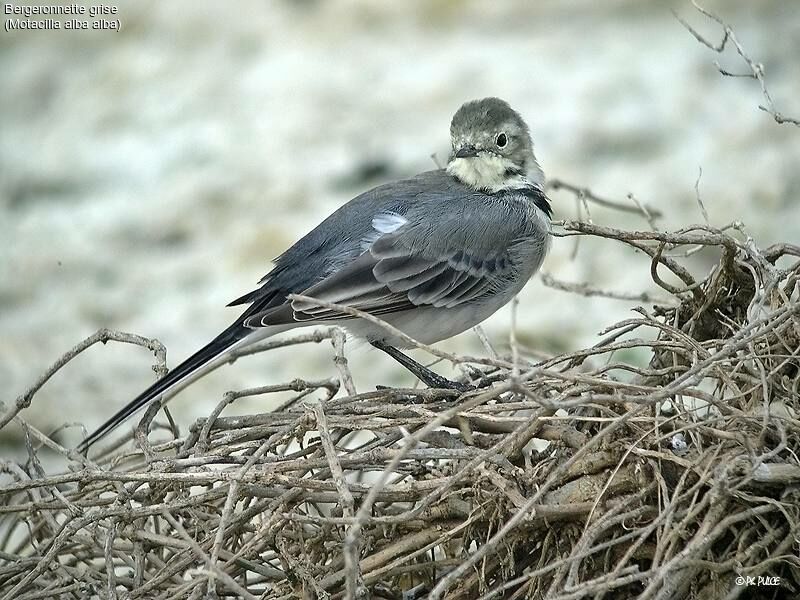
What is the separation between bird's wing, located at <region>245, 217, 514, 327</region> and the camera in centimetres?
471

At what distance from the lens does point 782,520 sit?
3316 millimetres

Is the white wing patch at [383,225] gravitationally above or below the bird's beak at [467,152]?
below

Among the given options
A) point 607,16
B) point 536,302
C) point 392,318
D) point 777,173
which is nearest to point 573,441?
point 392,318

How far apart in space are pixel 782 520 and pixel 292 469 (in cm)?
140

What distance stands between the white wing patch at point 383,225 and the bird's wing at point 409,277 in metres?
0.02

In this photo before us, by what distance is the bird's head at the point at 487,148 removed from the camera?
17.2 ft

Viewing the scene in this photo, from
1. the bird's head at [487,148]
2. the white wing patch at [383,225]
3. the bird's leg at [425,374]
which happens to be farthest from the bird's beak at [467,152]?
the bird's leg at [425,374]

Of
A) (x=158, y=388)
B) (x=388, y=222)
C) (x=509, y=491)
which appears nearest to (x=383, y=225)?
(x=388, y=222)

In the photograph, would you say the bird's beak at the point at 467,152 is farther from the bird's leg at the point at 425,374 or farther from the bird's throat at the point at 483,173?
the bird's leg at the point at 425,374

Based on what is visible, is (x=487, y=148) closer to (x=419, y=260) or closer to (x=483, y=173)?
(x=483, y=173)

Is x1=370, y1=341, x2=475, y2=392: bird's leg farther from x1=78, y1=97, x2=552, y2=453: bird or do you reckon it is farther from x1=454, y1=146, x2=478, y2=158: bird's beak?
x1=454, y1=146, x2=478, y2=158: bird's beak

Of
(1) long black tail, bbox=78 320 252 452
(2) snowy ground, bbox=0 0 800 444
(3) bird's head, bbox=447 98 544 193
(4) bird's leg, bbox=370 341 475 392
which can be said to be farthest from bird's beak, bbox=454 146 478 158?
(2) snowy ground, bbox=0 0 800 444

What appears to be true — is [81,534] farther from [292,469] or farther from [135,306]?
[135,306]

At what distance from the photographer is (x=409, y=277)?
4801 mm
